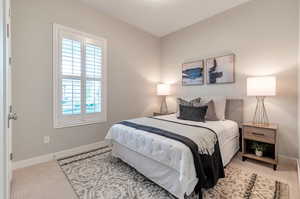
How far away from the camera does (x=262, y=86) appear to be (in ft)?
7.50

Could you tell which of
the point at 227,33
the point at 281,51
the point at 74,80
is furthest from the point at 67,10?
the point at 281,51

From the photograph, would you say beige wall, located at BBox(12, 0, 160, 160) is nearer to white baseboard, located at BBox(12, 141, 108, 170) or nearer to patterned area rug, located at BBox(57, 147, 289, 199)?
white baseboard, located at BBox(12, 141, 108, 170)

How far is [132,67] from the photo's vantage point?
378 centimetres

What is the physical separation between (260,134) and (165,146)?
168 centimetres

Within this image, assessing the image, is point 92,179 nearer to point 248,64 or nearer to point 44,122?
point 44,122

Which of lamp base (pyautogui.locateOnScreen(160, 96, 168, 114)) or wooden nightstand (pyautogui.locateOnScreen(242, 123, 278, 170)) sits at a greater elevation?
lamp base (pyautogui.locateOnScreen(160, 96, 168, 114))

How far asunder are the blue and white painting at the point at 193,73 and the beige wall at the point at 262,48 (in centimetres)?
17

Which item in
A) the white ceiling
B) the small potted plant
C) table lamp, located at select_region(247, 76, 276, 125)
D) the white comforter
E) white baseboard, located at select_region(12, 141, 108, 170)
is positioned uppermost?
the white ceiling

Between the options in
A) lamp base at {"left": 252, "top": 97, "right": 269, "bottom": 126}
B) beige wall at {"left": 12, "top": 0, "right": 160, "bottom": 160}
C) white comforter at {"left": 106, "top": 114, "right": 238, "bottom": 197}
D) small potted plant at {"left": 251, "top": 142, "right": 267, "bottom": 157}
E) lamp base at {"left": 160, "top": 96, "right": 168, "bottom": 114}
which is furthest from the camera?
lamp base at {"left": 160, "top": 96, "right": 168, "bottom": 114}

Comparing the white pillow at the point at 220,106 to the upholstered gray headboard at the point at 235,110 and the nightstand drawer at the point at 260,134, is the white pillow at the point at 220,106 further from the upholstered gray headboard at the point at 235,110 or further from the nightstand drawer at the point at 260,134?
the nightstand drawer at the point at 260,134

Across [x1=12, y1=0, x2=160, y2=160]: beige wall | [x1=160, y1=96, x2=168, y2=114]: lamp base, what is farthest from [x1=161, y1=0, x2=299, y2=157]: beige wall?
[x1=12, y1=0, x2=160, y2=160]: beige wall

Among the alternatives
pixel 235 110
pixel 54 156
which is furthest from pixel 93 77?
pixel 235 110

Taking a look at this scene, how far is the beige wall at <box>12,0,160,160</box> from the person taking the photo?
2277 millimetres

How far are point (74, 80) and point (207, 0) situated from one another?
2978mm
